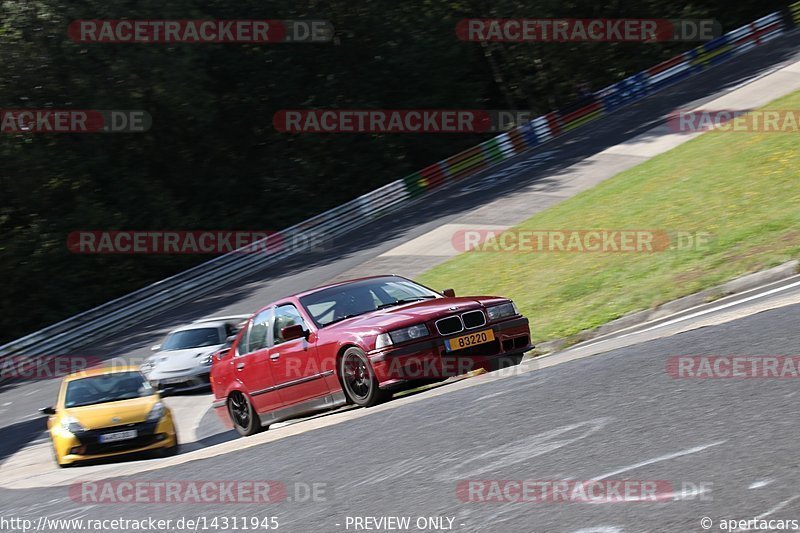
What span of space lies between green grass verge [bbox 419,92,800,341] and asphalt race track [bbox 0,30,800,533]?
2.75m

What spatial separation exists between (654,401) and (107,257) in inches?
1158

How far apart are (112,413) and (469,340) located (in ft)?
17.1

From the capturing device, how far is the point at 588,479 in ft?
19.8

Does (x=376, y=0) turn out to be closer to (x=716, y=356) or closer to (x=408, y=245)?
(x=408, y=245)

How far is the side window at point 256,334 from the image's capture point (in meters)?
11.9

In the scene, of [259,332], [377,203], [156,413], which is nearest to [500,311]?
[259,332]

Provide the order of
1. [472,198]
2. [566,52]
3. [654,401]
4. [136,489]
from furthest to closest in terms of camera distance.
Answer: [566,52]
[472,198]
[136,489]
[654,401]

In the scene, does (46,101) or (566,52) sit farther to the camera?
(566,52)

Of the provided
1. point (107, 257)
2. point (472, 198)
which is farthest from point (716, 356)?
point (107, 257)

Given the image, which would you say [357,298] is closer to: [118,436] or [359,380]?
[359,380]

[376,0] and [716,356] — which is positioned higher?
[376,0]

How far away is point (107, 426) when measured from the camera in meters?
12.6

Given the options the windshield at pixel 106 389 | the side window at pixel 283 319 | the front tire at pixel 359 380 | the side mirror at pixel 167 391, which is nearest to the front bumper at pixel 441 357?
the front tire at pixel 359 380

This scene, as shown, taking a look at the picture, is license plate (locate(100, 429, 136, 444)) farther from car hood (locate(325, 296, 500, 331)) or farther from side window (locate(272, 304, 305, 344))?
car hood (locate(325, 296, 500, 331))
